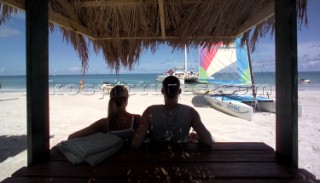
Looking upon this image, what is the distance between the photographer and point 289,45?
133cm

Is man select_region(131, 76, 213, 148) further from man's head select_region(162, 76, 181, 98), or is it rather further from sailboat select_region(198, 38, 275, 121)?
sailboat select_region(198, 38, 275, 121)

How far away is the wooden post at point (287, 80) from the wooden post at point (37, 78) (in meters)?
1.45

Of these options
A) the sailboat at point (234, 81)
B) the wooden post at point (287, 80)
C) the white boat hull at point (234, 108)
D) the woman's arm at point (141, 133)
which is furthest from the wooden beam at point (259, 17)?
the white boat hull at point (234, 108)

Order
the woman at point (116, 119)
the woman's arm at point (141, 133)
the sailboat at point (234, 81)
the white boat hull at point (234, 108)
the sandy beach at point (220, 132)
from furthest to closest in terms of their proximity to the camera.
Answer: the sailboat at point (234, 81), the white boat hull at point (234, 108), the sandy beach at point (220, 132), the woman at point (116, 119), the woman's arm at point (141, 133)

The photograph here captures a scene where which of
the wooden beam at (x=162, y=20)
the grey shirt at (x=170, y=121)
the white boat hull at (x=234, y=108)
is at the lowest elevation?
the white boat hull at (x=234, y=108)

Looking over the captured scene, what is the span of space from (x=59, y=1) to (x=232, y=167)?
79.6 inches

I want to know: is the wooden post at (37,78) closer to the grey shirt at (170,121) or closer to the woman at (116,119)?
the woman at (116,119)

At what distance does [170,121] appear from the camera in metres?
1.94

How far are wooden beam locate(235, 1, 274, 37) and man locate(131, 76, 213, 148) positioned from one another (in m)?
0.97

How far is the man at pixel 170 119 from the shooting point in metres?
1.92

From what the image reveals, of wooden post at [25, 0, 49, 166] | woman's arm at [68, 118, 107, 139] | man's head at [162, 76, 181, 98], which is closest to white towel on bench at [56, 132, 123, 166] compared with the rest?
wooden post at [25, 0, 49, 166]

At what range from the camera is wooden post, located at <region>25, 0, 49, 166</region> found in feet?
4.57

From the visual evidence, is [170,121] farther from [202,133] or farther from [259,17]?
[259,17]

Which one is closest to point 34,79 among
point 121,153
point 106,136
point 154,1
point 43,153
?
point 43,153
